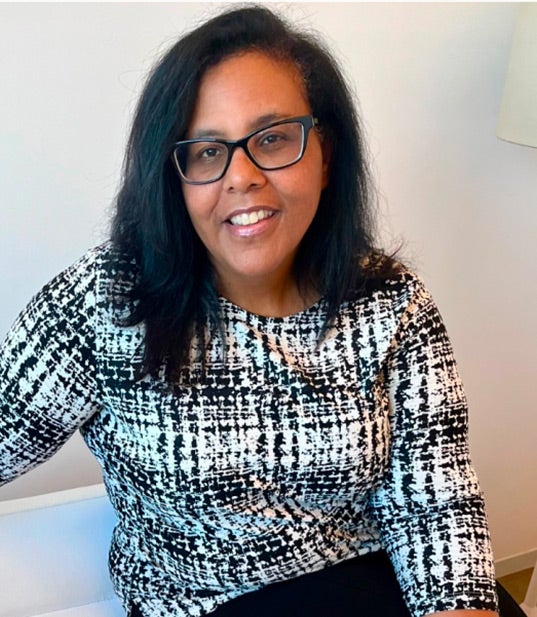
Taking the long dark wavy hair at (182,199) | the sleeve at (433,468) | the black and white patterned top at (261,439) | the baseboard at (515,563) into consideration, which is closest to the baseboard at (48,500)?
the black and white patterned top at (261,439)

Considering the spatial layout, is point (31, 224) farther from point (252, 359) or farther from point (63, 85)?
point (252, 359)

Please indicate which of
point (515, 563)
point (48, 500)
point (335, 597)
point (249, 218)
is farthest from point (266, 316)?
point (515, 563)

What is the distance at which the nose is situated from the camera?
2.74ft

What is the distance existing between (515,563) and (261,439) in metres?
1.40

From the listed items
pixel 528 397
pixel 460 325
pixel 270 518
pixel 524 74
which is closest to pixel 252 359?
pixel 270 518

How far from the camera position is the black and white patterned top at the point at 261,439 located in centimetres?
90

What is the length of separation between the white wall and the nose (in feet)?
1.51

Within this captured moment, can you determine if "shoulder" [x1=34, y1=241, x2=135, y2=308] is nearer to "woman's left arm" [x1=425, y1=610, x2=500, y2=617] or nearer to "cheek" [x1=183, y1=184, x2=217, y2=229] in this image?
"cheek" [x1=183, y1=184, x2=217, y2=229]

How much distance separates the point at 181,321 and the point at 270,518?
0.96ft

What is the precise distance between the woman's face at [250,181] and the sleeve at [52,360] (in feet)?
0.59

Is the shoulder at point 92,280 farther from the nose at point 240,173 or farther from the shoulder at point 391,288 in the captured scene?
the shoulder at point 391,288

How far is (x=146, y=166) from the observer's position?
871 millimetres

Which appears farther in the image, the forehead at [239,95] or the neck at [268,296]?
the neck at [268,296]

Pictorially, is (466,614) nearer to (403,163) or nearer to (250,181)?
(250,181)
